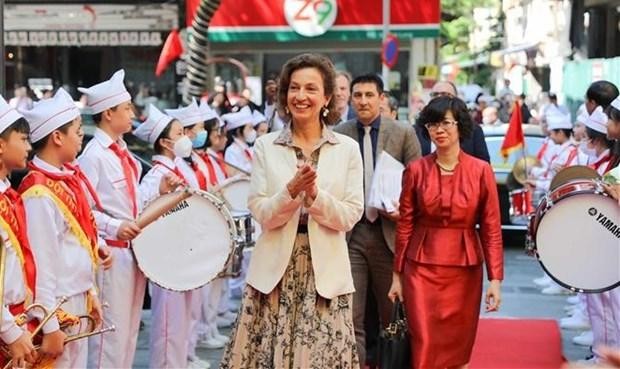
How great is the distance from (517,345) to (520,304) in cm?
230

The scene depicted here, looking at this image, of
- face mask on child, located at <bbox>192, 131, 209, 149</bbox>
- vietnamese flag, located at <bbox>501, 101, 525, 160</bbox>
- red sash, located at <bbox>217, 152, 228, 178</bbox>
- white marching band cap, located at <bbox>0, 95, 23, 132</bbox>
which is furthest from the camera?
vietnamese flag, located at <bbox>501, 101, 525, 160</bbox>

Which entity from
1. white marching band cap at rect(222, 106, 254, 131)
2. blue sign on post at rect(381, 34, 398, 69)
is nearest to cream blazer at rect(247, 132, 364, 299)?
white marching band cap at rect(222, 106, 254, 131)

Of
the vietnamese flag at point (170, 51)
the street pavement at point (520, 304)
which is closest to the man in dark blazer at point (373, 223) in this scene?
the street pavement at point (520, 304)

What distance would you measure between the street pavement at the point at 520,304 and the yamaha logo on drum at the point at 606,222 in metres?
1.97

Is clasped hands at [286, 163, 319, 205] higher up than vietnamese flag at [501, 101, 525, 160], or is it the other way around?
clasped hands at [286, 163, 319, 205]

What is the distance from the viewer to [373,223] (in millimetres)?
7301

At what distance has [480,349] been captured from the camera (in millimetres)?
9328

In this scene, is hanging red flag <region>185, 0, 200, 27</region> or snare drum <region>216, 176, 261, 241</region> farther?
hanging red flag <region>185, 0, 200, 27</region>

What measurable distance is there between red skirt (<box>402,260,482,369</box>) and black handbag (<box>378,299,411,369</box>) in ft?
0.11

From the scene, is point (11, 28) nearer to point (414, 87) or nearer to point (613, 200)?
point (414, 87)

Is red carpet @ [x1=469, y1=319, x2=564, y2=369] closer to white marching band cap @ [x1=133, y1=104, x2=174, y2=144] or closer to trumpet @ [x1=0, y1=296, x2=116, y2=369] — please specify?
white marching band cap @ [x1=133, y1=104, x2=174, y2=144]

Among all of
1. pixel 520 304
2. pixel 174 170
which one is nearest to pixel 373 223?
pixel 174 170

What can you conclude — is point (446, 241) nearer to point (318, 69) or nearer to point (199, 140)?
point (318, 69)

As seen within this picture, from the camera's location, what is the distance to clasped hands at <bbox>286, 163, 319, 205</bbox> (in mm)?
4957
